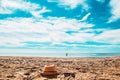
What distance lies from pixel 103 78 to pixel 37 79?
4207mm

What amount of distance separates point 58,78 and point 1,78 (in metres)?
3.60

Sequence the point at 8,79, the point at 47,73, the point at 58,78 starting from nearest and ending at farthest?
1. the point at 8,79
2. the point at 58,78
3. the point at 47,73

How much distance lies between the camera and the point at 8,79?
12.3 metres

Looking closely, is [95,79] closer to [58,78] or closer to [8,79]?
[58,78]

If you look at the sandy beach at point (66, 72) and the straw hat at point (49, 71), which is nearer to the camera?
the sandy beach at point (66, 72)

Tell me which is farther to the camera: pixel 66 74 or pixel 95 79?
pixel 66 74

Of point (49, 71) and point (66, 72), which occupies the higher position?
point (49, 71)

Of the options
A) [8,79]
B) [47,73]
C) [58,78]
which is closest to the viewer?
[8,79]

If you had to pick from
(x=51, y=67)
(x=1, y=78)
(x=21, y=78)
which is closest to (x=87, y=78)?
(x=51, y=67)

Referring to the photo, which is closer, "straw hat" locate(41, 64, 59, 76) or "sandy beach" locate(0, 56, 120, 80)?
"sandy beach" locate(0, 56, 120, 80)

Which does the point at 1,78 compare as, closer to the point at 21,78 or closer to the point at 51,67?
the point at 21,78

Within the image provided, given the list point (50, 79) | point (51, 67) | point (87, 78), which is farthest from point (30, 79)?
point (87, 78)

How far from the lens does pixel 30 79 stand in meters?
12.5

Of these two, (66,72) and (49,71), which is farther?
(66,72)
